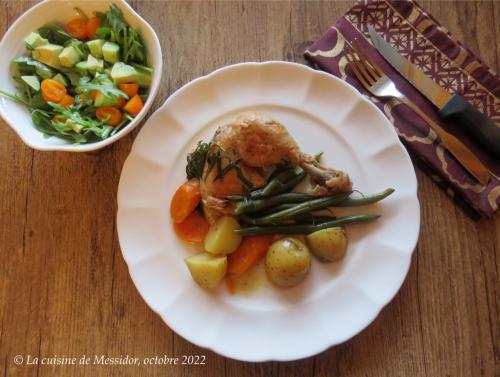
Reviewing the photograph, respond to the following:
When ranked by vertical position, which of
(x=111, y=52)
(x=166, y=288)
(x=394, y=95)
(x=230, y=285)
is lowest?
(x=166, y=288)

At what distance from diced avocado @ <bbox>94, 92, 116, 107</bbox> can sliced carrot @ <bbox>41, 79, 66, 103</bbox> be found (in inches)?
8.2

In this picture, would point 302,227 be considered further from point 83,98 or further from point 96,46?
point 96,46

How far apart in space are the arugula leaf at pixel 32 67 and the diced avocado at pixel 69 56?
0.29 ft

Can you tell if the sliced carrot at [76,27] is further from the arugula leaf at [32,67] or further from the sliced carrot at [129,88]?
the sliced carrot at [129,88]

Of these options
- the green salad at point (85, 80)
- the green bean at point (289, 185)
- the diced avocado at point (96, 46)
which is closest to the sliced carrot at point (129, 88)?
the green salad at point (85, 80)

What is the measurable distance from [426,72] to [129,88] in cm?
159

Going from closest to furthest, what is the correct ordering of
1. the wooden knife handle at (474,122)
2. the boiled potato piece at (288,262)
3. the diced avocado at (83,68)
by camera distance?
the boiled potato piece at (288,262), the diced avocado at (83,68), the wooden knife handle at (474,122)

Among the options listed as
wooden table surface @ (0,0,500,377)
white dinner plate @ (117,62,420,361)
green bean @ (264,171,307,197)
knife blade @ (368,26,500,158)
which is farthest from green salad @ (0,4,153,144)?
knife blade @ (368,26,500,158)

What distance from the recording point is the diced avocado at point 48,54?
83.7 inches

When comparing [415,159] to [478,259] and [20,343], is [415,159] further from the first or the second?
[20,343]

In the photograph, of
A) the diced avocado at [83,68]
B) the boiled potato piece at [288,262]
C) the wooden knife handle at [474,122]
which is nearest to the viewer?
the boiled potato piece at [288,262]

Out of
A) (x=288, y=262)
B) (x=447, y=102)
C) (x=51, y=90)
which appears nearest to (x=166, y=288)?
(x=288, y=262)

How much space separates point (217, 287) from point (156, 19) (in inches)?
61.3

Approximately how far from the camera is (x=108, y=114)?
2.10 meters
